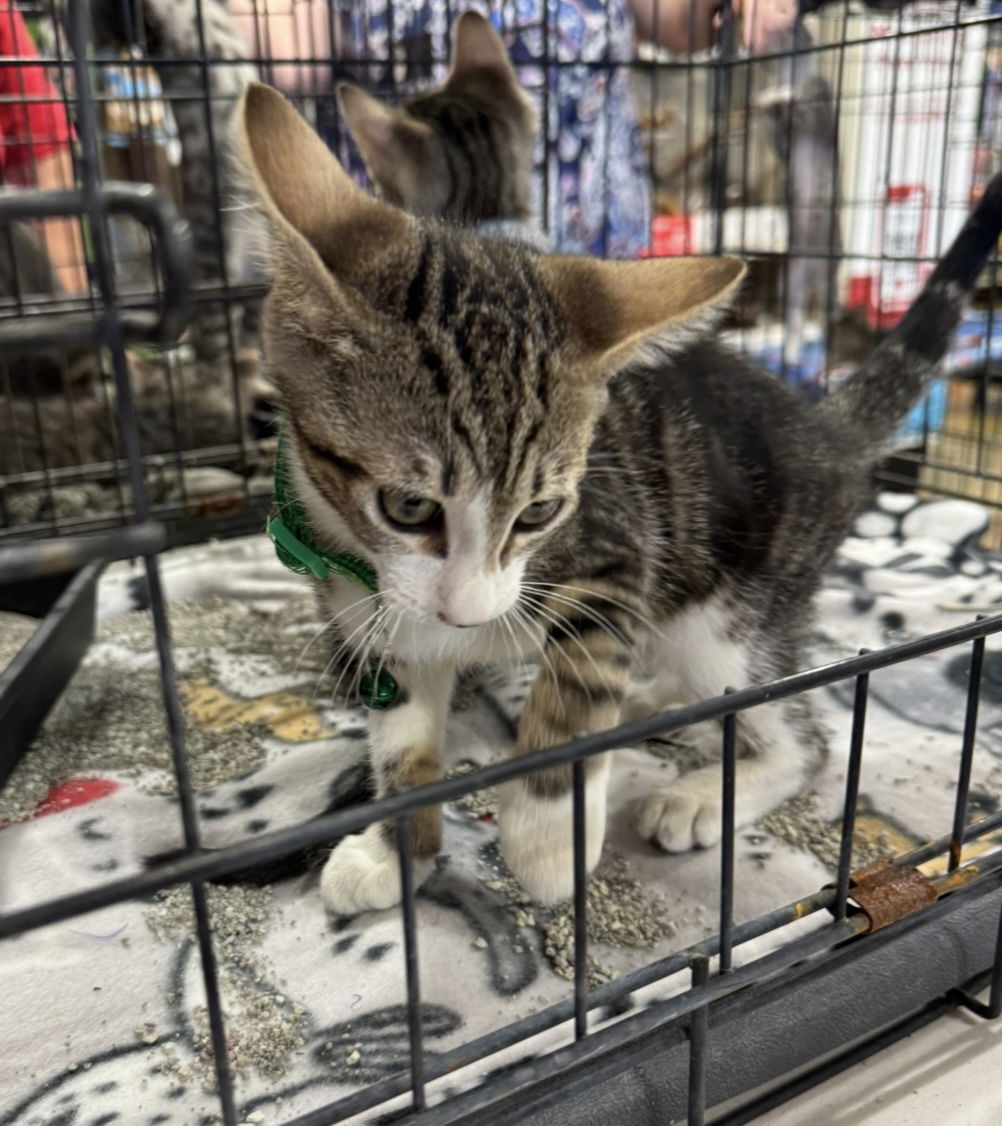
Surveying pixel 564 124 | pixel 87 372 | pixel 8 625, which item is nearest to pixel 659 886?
pixel 8 625

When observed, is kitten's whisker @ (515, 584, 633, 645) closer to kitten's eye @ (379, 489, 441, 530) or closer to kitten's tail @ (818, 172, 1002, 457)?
kitten's eye @ (379, 489, 441, 530)

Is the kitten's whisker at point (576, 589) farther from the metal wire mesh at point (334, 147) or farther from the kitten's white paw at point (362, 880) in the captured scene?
the metal wire mesh at point (334, 147)

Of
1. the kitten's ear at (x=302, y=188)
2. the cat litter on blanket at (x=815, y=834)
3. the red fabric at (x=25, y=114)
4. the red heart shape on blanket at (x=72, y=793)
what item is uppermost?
the red fabric at (x=25, y=114)

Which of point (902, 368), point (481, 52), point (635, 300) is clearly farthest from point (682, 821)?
point (481, 52)

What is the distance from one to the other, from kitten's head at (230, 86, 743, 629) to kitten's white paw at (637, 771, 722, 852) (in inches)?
14.1

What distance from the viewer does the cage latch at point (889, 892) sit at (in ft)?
2.57

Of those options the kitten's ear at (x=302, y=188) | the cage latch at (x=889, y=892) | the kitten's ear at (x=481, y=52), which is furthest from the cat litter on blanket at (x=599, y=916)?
the kitten's ear at (x=481, y=52)

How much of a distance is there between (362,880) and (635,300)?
1.88 ft

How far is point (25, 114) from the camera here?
6.67 feet

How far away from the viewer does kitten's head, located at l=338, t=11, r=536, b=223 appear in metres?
1.75

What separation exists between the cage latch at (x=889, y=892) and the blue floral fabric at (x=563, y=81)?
1.38 meters

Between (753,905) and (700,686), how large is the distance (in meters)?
0.25

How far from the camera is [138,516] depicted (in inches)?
19.8

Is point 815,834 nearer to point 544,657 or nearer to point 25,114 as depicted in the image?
point 544,657
